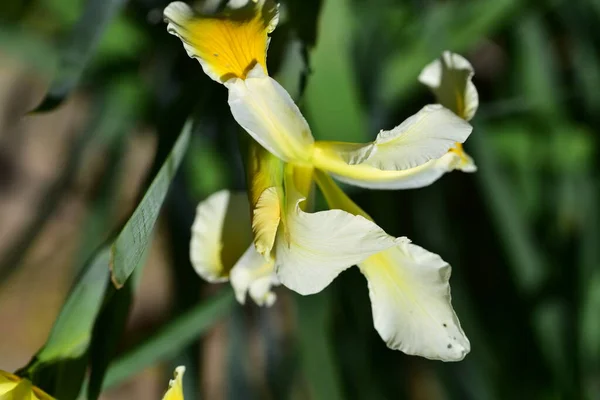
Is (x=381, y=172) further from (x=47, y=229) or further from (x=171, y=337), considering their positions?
(x=47, y=229)

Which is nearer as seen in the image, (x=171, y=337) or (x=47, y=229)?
(x=171, y=337)

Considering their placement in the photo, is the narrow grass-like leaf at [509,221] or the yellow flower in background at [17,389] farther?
the narrow grass-like leaf at [509,221]

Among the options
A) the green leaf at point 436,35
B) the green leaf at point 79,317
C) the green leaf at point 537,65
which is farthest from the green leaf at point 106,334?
the green leaf at point 537,65

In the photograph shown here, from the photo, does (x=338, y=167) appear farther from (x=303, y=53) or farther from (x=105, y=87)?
(x=105, y=87)

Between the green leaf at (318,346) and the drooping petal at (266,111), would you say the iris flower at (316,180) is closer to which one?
the drooping petal at (266,111)

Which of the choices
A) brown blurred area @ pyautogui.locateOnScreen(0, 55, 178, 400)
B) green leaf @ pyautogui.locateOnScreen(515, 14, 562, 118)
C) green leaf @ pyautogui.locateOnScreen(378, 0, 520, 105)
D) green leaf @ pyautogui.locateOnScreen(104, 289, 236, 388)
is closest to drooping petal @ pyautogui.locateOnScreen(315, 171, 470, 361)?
green leaf @ pyautogui.locateOnScreen(104, 289, 236, 388)

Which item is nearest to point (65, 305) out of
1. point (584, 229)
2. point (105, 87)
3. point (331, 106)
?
point (331, 106)

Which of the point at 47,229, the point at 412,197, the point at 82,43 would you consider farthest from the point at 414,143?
the point at 47,229
